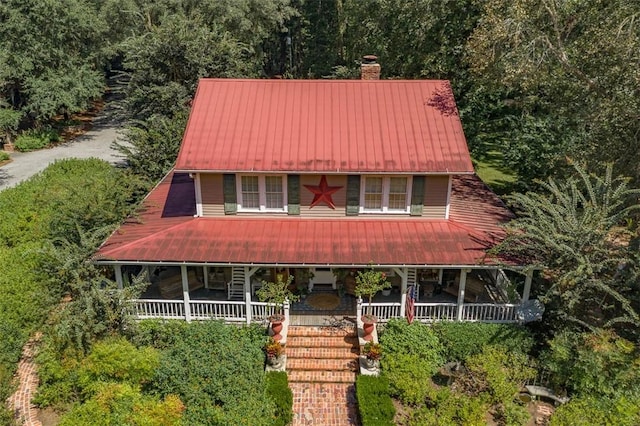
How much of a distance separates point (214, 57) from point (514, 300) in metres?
25.8

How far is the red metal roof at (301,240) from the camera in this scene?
14461 millimetres

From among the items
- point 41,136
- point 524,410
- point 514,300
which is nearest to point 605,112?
point 514,300

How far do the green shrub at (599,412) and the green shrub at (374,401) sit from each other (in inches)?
165

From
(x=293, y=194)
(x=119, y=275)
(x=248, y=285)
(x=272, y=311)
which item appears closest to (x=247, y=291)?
(x=248, y=285)

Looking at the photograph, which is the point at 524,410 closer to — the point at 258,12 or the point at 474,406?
the point at 474,406

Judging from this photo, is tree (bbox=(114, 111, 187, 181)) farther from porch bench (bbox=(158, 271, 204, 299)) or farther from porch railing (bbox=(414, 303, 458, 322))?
porch railing (bbox=(414, 303, 458, 322))

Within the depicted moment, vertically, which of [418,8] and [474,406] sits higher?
[418,8]

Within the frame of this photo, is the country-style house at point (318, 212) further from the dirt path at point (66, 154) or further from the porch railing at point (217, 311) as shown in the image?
the dirt path at point (66, 154)

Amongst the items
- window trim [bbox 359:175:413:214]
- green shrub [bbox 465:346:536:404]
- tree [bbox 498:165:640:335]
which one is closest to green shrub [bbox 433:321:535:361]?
green shrub [bbox 465:346:536:404]

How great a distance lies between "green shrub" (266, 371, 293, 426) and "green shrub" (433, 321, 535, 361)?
5.00 metres

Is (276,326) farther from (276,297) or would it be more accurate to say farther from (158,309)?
(158,309)

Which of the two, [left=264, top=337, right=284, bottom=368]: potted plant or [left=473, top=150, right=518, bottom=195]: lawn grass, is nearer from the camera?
[left=264, top=337, right=284, bottom=368]: potted plant

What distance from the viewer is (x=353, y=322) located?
1530cm

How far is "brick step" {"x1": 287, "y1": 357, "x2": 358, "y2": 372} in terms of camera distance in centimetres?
1384
